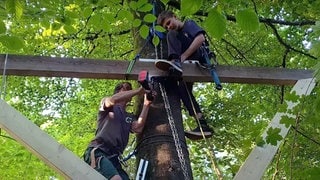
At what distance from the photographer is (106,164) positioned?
3.23 metres

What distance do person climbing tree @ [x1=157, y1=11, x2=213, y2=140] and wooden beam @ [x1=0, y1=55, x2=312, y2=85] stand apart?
0.13 metres

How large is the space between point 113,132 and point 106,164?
334 mm

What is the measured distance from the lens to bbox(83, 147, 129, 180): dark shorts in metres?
3.19

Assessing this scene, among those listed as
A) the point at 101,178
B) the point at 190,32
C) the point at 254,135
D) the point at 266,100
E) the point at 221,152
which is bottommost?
the point at 221,152

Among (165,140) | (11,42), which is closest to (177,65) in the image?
(165,140)

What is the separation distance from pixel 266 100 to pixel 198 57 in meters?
2.56

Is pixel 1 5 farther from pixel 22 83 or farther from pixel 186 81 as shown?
pixel 22 83

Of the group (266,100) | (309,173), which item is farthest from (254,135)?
(266,100)

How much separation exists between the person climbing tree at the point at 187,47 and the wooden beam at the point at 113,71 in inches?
5.3

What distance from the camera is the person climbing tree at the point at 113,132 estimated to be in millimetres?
3268

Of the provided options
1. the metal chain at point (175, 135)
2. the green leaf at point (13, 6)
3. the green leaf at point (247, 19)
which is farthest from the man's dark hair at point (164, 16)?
the green leaf at point (247, 19)

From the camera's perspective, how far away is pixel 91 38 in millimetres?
5742

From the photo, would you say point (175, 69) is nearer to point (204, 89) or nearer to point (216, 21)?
point (216, 21)

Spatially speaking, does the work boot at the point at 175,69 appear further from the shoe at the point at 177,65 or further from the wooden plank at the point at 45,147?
the wooden plank at the point at 45,147
